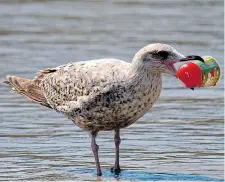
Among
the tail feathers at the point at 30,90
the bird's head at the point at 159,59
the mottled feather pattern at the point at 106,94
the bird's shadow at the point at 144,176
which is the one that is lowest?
the bird's shadow at the point at 144,176

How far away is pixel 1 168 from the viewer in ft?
34.8

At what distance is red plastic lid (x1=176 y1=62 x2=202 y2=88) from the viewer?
10.1 meters

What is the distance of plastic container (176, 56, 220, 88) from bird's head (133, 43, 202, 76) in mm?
113

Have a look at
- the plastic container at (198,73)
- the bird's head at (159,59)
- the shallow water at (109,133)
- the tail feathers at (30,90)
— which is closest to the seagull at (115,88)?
the bird's head at (159,59)

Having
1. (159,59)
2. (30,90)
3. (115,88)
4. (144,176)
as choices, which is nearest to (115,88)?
(115,88)

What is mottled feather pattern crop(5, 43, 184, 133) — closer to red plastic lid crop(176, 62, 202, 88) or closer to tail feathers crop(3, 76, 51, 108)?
red plastic lid crop(176, 62, 202, 88)

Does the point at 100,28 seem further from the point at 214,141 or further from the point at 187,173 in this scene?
the point at 187,173

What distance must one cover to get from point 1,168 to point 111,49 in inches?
323

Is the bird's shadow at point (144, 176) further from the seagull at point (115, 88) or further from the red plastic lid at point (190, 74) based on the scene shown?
the red plastic lid at point (190, 74)

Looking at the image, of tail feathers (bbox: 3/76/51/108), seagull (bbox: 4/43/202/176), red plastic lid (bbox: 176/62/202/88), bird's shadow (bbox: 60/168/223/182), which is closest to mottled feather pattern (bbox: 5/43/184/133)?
seagull (bbox: 4/43/202/176)

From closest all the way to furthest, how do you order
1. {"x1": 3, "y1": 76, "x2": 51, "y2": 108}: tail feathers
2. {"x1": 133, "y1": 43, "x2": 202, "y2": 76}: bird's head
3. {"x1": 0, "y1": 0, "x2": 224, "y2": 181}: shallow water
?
{"x1": 133, "y1": 43, "x2": 202, "y2": 76}: bird's head
{"x1": 0, "y1": 0, "x2": 224, "y2": 181}: shallow water
{"x1": 3, "y1": 76, "x2": 51, "y2": 108}: tail feathers

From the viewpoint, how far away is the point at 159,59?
10117 millimetres

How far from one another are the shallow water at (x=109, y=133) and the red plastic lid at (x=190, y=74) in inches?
39.8

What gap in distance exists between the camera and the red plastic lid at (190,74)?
10.1 m
